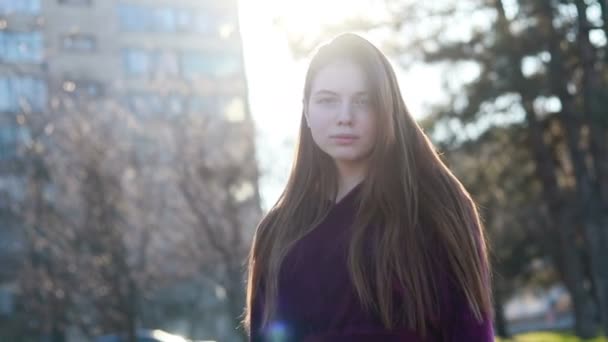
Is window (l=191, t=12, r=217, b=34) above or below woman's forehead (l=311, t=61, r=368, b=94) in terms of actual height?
above

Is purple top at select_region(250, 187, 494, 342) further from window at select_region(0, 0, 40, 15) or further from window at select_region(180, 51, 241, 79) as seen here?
window at select_region(180, 51, 241, 79)

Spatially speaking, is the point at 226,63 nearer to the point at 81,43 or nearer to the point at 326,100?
the point at 81,43

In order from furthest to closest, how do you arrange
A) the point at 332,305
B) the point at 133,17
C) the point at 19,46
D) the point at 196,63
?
the point at 196,63, the point at 133,17, the point at 19,46, the point at 332,305

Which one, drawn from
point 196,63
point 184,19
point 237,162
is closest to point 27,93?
point 237,162

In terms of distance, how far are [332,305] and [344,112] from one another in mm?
532

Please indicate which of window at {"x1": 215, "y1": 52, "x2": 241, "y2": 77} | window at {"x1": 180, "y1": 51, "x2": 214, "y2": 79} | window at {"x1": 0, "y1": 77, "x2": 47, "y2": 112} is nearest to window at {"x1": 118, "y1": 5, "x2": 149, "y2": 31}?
window at {"x1": 180, "y1": 51, "x2": 214, "y2": 79}

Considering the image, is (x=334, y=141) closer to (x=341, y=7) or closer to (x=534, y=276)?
(x=341, y=7)

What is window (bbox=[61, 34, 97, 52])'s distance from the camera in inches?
2095

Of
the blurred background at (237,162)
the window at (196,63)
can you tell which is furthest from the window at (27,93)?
the window at (196,63)

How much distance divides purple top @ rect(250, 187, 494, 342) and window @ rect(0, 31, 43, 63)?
121 feet

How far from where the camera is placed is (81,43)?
178 ft

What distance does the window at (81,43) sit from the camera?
5322cm

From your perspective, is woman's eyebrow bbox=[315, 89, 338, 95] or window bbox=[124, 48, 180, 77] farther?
window bbox=[124, 48, 180, 77]

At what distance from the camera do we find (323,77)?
3104 mm
